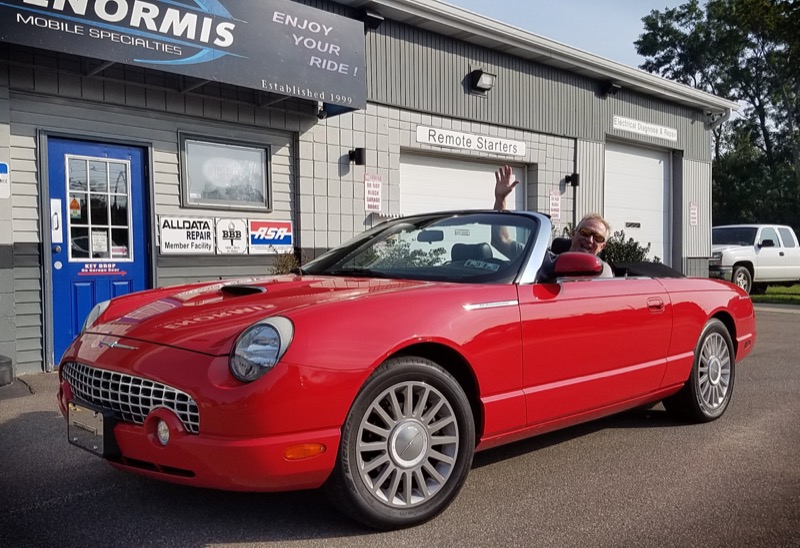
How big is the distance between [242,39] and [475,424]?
A: 224 inches

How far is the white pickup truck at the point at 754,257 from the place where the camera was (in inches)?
658

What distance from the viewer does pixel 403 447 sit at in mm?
3041

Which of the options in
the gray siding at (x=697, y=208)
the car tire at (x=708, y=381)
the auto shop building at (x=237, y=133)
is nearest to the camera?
the car tire at (x=708, y=381)

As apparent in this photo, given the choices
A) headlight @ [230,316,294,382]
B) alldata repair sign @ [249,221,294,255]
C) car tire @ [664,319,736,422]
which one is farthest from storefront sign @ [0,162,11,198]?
car tire @ [664,319,736,422]

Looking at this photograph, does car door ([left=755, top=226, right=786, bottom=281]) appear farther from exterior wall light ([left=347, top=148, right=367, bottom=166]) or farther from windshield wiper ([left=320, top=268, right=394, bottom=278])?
windshield wiper ([left=320, top=268, right=394, bottom=278])

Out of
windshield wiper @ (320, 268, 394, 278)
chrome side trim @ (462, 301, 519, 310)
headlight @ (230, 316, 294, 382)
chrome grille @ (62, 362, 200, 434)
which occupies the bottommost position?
chrome grille @ (62, 362, 200, 434)

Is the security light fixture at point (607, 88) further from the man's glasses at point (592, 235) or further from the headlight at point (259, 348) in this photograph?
the headlight at point (259, 348)

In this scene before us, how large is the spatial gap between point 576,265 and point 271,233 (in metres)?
6.03

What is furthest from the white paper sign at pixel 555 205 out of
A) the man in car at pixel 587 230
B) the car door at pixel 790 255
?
the car door at pixel 790 255

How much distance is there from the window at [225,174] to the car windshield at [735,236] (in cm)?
1293

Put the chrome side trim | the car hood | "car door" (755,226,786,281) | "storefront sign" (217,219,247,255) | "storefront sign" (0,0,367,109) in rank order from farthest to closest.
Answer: "car door" (755,226,786,281) < "storefront sign" (217,219,247,255) < "storefront sign" (0,0,367,109) < the chrome side trim < the car hood

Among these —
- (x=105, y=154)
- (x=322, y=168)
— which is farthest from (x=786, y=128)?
(x=105, y=154)

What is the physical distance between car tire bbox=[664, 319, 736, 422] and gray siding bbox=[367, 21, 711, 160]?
6424 mm

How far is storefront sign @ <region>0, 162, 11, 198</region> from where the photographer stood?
6.79 meters
